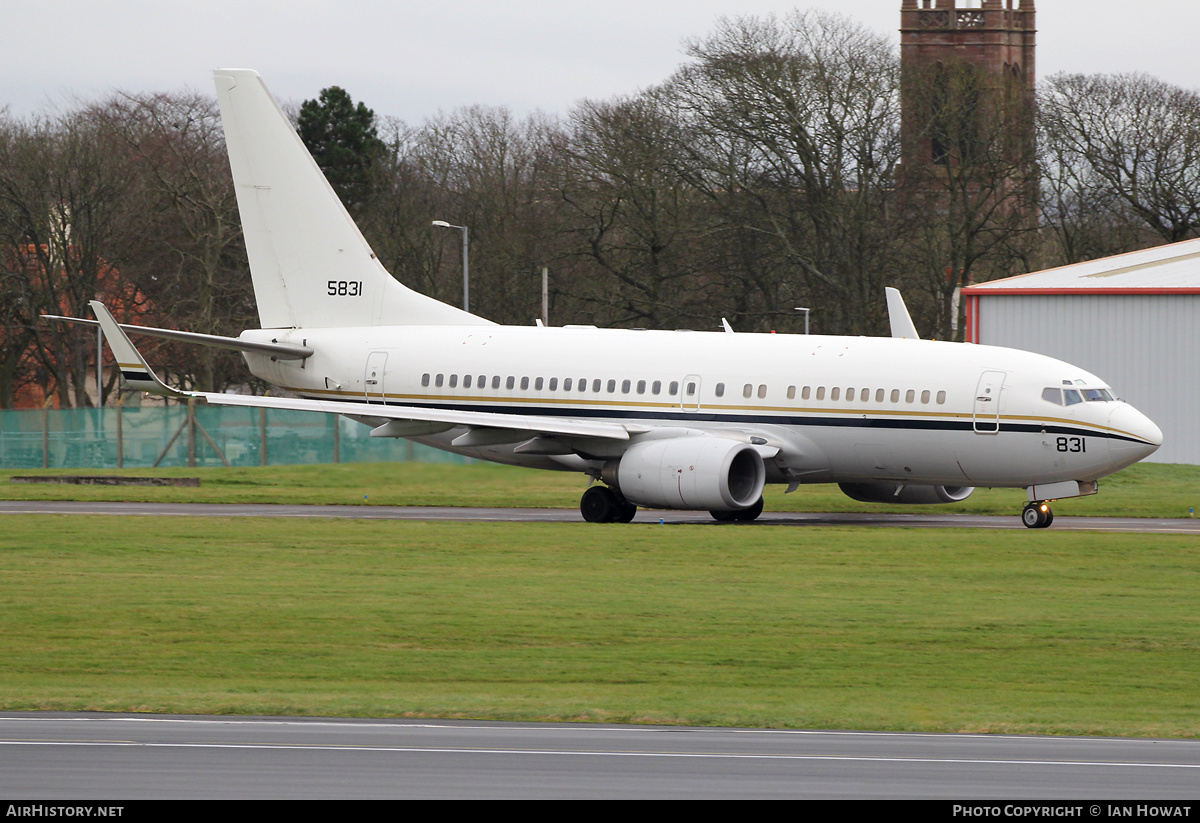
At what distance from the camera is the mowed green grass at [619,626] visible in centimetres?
1600

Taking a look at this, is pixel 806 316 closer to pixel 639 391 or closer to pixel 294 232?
pixel 294 232

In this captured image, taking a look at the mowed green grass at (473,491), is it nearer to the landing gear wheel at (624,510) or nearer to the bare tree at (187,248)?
the landing gear wheel at (624,510)

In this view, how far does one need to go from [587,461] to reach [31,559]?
12.9m

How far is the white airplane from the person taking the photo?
109 ft

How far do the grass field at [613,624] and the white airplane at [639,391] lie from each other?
5.64 ft

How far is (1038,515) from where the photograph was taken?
112 ft

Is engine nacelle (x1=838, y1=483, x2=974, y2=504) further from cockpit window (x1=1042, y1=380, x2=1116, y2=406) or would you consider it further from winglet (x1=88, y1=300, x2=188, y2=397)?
winglet (x1=88, y1=300, x2=188, y2=397)

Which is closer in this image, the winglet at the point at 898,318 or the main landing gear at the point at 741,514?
the main landing gear at the point at 741,514

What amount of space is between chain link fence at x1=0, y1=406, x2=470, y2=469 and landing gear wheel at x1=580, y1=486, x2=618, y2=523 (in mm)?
20301

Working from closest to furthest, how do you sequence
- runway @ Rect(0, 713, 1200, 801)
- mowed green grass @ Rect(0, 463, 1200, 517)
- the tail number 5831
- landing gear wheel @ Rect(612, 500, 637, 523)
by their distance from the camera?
1. runway @ Rect(0, 713, 1200, 801)
2. landing gear wheel @ Rect(612, 500, 637, 523)
3. mowed green grass @ Rect(0, 463, 1200, 517)
4. the tail number 5831

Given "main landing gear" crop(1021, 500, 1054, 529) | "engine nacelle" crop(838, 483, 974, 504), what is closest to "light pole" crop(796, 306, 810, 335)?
"engine nacelle" crop(838, 483, 974, 504)

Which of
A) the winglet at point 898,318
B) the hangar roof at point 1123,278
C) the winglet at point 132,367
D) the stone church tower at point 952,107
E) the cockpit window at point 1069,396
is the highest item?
the stone church tower at point 952,107

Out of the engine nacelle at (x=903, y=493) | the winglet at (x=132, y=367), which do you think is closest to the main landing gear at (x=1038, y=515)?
the engine nacelle at (x=903, y=493)

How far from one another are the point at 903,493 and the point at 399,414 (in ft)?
36.3
